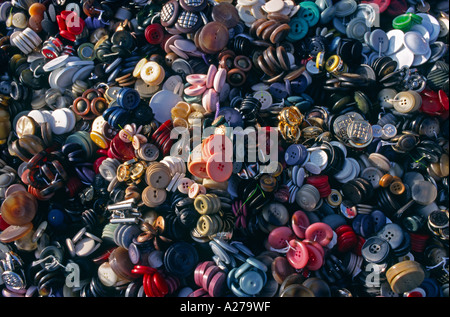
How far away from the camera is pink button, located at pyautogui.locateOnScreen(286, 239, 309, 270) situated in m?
3.24

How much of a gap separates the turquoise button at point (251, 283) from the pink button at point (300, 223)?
553 millimetres

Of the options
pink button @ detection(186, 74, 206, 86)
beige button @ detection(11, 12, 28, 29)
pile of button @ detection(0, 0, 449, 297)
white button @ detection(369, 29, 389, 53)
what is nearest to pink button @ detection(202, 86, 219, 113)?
pile of button @ detection(0, 0, 449, 297)

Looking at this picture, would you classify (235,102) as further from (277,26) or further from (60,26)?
(60,26)

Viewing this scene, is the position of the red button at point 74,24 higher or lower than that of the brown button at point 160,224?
higher

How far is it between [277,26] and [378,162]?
1.78 m

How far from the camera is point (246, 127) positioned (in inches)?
151

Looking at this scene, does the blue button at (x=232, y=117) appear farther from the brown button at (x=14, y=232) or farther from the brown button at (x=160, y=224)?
the brown button at (x=14, y=232)

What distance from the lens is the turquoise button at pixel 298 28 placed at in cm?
428

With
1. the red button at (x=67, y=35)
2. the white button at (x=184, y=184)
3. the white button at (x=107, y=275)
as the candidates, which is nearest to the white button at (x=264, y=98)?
the white button at (x=184, y=184)

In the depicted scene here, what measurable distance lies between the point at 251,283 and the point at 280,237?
515 millimetres

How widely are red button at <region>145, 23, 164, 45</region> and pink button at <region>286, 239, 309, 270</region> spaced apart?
8.77 feet

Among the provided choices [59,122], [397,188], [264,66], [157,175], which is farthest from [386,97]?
[59,122]

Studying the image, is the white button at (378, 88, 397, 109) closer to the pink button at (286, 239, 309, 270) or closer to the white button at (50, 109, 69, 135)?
the pink button at (286, 239, 309, 270)

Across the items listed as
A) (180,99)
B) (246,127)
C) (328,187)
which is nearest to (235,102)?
(246,127)
